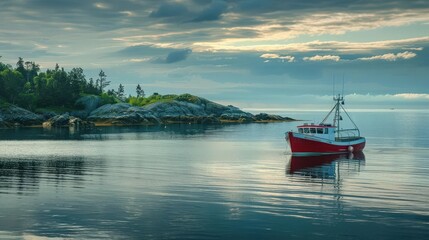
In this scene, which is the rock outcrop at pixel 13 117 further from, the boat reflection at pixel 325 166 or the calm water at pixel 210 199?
the boat reflection at pixel 325 166

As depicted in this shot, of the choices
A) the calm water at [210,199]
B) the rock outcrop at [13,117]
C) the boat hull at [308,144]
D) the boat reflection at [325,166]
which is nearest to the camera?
the calm water at [210,199]

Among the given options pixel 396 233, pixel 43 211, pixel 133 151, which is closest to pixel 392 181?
pixel 396 233

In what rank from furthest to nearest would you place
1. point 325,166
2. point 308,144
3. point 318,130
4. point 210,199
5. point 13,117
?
point 13,117 < point 318,130 < point 308,144 < point 325,166 < point 210,199

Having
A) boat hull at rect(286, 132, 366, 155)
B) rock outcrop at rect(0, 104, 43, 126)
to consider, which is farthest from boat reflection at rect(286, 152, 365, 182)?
rock outcrop at rect(0, 104, 43, 126)

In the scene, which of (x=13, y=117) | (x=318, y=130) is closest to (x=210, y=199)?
(x=318, y=130)

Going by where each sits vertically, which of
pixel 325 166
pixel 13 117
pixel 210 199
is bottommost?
pixel 210 199

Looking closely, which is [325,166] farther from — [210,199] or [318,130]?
[210,199]

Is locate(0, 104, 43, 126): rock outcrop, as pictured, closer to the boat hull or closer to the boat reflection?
the boat hull

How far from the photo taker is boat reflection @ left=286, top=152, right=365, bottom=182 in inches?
2504

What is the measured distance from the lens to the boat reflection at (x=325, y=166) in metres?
63.6

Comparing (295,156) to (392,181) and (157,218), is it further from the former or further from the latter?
(157,218)

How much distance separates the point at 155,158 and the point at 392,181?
40.1 m

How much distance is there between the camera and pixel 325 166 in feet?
245

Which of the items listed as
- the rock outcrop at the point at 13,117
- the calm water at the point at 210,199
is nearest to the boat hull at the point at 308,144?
the calm water at the point at 210,199
